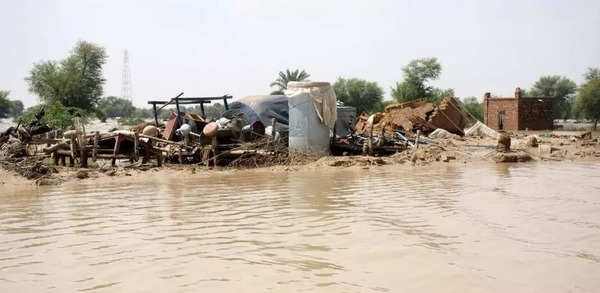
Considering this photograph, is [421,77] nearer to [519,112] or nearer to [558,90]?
[519,112]

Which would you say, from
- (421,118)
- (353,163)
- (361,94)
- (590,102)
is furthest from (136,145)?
(590,102)

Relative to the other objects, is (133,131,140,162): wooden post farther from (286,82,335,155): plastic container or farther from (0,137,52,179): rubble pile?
(286,82,335,155): plastic container

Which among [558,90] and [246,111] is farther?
[558,90]

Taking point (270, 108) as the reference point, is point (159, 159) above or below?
below

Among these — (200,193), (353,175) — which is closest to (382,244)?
(200,193)

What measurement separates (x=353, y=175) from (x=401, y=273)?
782 cm

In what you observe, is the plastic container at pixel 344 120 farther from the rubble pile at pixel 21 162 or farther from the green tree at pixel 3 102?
the green tree at pixel 3 102

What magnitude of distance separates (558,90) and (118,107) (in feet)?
221

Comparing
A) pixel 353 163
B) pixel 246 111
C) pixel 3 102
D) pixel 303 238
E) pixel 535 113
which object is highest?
pixel 3 102

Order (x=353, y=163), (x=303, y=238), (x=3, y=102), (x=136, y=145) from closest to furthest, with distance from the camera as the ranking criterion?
(x=303, y=238) → (x=136, y=145) → (x=353, y=163) → (x=3, y=102)

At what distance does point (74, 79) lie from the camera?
1594 inches

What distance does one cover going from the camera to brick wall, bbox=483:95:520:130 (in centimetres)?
3447

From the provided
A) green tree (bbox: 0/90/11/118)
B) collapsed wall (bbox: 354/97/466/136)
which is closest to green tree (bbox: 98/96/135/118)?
green tree (bbox: 0/90/11/118)

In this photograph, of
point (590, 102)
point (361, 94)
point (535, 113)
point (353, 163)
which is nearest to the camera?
point (353, 163)
